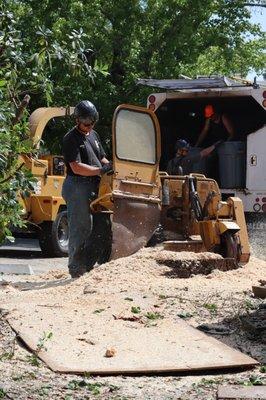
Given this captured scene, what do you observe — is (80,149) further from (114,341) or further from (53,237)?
(53,237)

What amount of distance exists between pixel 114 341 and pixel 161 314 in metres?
1.04

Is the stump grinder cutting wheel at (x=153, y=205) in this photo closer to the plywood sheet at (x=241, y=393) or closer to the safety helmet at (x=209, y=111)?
the safety helmet at (x=209, y=111)

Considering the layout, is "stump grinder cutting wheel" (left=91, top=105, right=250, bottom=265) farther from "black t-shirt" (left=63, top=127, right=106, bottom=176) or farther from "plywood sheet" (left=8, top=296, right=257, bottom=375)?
"plywood sheet" (left=8, top=296, right=257, bottom=375)

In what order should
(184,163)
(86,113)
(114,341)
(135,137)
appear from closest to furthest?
(114,341) < (86,113) < (135,137) < (184,163)

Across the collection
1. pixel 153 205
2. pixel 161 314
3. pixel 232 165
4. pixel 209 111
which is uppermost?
pixel 209 111

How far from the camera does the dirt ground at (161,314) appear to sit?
6.14m

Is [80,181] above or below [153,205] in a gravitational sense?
above

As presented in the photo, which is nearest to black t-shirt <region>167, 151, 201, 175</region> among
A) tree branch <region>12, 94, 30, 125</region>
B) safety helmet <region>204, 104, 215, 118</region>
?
safety helmet <region>204, 104, 215, 118</region>

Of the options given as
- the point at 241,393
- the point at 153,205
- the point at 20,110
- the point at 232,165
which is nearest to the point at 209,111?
the point at 232,165

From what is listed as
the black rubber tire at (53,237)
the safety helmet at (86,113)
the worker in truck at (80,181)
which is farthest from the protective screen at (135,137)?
the black rubber tire at (53,237)

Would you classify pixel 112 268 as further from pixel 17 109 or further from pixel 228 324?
pixel 17 109

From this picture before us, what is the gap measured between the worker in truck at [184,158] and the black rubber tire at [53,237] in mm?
2592

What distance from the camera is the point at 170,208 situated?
11.9 meters

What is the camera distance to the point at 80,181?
1071cm
